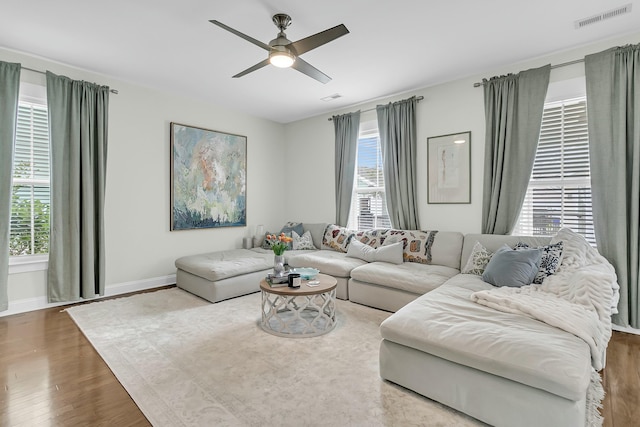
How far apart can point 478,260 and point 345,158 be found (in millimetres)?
2696

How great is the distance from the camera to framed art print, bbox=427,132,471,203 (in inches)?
157

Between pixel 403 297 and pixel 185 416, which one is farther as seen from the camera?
pixel 403 297

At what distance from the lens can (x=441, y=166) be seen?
420 cm

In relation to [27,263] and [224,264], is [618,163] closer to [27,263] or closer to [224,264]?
[224,264]

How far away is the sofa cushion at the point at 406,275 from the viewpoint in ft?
10.7

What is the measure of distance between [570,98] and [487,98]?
806 mm

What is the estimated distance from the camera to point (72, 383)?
83.8 inches

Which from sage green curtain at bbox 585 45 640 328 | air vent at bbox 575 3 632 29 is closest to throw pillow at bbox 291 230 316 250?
sage green curtain at bbox 585 45 640 328

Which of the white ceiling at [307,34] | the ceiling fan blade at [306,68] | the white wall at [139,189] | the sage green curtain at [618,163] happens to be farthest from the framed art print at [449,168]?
the white wall at [139,189]

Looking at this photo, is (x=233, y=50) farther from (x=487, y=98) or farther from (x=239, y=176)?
(x=487, y=98)

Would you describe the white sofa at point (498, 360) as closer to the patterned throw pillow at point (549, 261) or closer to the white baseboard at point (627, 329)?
the patterned throw pillow at point (549, 261)

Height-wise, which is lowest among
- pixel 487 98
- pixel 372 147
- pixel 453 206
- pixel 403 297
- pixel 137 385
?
pixel 137 385

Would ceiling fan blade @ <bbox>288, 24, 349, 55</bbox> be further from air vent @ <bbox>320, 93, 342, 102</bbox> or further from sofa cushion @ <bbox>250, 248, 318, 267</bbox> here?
sofa cushion @ <bbox>250, 248, 318, 267</bbox>

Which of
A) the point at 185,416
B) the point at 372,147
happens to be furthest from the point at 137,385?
the point at 372,147
